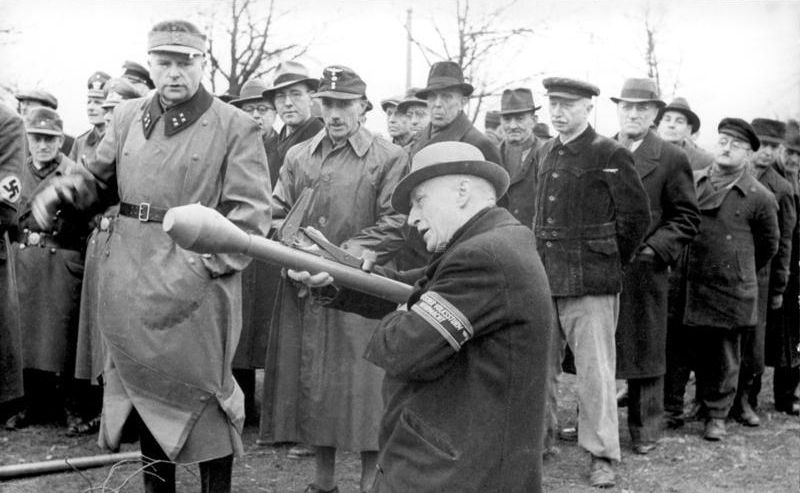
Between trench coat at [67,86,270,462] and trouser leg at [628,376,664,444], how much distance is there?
3.54 meters

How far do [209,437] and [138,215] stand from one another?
1.14 meters

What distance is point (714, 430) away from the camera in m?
7.89

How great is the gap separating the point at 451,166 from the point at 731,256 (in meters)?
5.29

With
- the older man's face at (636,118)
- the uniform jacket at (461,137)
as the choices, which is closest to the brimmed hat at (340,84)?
the uniform jacket at (461,137)

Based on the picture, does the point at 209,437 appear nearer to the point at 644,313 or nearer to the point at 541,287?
the point at 541,287

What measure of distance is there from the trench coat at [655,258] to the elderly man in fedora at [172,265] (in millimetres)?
3384

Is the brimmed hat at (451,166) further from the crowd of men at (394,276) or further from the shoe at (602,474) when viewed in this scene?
the shoe at (602,474)

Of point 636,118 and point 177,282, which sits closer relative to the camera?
point 177,282

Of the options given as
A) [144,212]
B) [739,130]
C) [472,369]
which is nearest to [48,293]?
[144,212]

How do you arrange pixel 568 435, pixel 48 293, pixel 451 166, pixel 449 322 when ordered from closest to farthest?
pixel 449 322, pixel 451 166, pixel 48 293, pixel 568 435

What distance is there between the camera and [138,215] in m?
4.75

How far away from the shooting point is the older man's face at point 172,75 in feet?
15.9

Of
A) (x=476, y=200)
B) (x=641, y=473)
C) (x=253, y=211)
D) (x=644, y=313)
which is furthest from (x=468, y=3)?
(x=476, y=200)

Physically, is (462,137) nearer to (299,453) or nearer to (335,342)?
(335,342)
